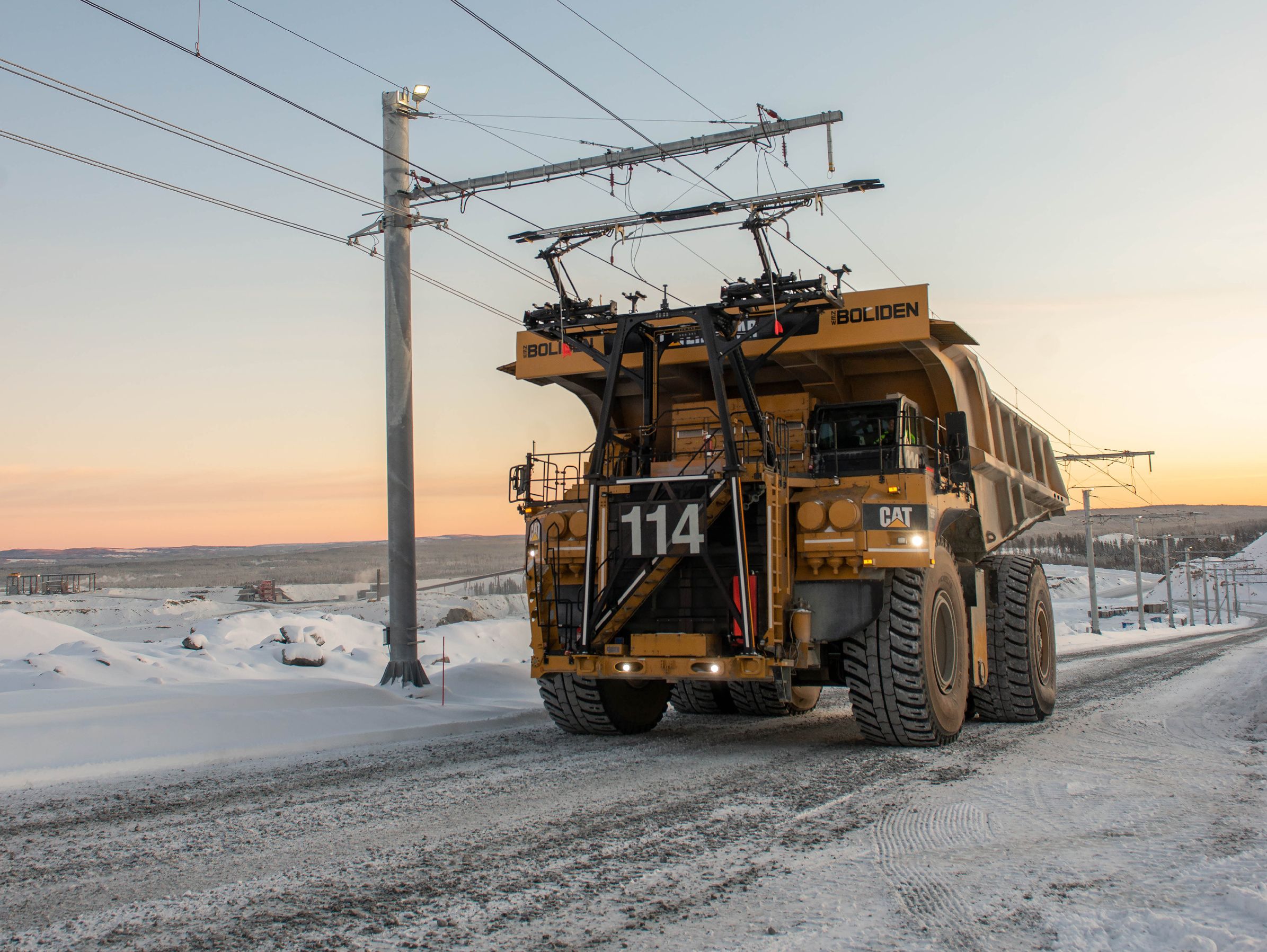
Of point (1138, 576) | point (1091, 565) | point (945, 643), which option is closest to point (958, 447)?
point (945, 643)

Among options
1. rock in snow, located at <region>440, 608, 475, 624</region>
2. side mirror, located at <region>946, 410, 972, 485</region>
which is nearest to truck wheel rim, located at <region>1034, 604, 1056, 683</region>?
side mirror, located at <region>946, 410, 972, 485</region>

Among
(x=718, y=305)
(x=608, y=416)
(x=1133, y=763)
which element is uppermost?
(x=718, y=305)

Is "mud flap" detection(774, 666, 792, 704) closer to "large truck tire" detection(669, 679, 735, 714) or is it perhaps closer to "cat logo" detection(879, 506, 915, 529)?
"cat logo" detection(879, 506, 915, 529)

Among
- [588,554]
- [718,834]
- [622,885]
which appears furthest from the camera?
[588,554]

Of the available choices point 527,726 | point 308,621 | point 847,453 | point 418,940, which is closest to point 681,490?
point 847,453

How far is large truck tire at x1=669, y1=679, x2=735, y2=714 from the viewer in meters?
12.0

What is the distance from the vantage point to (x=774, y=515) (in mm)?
8320

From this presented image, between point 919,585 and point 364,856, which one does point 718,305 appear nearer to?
point 919,585

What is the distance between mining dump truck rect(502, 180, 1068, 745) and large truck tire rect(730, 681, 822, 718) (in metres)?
0.08

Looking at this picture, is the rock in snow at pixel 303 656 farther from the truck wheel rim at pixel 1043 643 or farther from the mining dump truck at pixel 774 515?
the truck wheel rim at pixel 1043 643

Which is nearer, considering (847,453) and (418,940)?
(418,940)

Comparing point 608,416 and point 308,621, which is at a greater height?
point 608,416

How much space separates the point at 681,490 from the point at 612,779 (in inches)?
97.7

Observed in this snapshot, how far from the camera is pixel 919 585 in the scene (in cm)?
863
